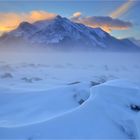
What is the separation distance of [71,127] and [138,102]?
4.53 m

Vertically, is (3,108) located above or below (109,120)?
above

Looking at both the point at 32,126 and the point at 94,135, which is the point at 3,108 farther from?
the point at 94,135

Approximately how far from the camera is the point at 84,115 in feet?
32.6

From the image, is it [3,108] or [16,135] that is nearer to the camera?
[16,135]

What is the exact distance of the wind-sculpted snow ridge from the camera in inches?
351

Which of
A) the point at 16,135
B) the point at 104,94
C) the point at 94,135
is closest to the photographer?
the point at 16,135

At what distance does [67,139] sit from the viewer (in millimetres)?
8766

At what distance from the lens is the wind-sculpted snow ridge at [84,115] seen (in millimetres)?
8922

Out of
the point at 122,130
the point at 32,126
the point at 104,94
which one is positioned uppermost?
the point at 104,94

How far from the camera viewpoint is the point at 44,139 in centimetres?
866

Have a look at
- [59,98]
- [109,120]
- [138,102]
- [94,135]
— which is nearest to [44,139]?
[94,135]

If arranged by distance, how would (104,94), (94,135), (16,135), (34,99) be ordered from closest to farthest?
(16,135), (94,135), (104,94), (34,99)

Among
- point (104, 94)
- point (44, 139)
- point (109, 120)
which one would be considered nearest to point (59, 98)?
point (104, 94)

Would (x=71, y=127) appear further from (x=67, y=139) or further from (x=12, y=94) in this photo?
(x=12, y=94)
